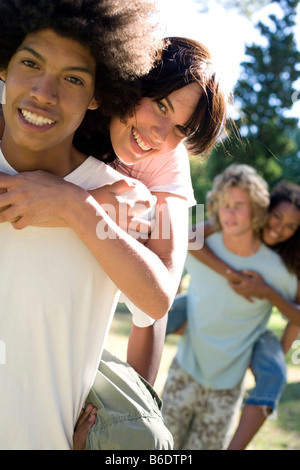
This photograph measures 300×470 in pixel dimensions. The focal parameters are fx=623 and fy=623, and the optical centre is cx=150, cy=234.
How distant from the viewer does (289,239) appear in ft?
14.5

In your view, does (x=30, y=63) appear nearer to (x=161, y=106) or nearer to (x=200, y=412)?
(x=161, y=106)

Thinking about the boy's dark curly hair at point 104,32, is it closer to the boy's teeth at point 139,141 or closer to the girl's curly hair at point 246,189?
the boy's teeth at point 139,141

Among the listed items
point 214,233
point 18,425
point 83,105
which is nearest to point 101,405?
point 18,425

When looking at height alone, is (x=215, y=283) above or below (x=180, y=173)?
below

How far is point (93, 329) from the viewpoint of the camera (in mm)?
1899

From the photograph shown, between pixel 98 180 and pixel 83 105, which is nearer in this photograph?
pixel 83 105

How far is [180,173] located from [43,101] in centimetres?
83

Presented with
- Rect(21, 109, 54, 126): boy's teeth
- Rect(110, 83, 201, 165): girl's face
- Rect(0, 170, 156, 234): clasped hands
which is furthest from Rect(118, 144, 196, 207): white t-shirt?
Rect(21, 109, 54, 126): boy's teeth

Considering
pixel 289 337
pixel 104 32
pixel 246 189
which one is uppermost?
pixel 104 32

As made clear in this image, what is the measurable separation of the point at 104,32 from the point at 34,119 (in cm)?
32

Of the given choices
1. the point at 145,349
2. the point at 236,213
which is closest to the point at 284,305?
the point at 236,213

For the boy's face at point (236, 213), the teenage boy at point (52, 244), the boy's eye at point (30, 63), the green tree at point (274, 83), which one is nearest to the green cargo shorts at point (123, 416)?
the teenage boy at point (52, 244)
